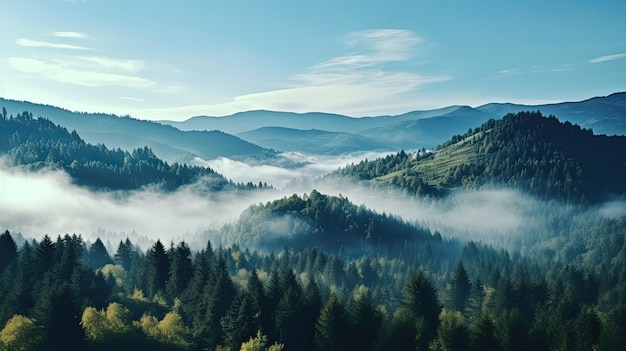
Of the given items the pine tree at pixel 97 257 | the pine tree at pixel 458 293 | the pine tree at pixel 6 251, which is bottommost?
the pine tree at pixel 458 293

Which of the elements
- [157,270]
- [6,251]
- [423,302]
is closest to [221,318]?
[157,270]

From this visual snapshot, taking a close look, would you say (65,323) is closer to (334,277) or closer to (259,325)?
(259,325)

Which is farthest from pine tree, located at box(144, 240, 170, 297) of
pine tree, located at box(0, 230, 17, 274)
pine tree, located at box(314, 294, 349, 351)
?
pine tree, located at box(314, 294, 349, 351)

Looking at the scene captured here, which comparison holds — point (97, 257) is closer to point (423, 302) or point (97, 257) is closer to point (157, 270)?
point (157, 270)

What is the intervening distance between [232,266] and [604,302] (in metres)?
103

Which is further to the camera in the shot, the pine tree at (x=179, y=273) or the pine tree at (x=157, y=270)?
the pine tree at (x=157, y=270)

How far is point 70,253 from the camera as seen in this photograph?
101 m

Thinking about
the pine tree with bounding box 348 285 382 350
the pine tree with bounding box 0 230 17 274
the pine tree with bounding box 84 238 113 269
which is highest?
the pine tree with bounding box 0 230 17 274

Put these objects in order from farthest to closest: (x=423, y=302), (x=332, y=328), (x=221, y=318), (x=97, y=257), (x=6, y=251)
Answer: (x=97, y=257)
(x=6, y=251)
(x=423, y=302)
(x=221, y=318)
(x=332, y=328)

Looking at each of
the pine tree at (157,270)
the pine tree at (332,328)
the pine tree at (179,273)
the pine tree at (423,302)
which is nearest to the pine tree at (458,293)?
the pine tree at (423,302)

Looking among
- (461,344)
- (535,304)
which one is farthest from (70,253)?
(535,304)

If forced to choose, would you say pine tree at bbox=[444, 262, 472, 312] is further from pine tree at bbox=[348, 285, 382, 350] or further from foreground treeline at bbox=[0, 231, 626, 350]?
pine tree at bbox=[348, 285, 382, 350]

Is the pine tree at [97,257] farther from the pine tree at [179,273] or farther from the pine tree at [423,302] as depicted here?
the pine tree at [423,302]

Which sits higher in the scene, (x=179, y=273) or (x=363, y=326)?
(x=179, y=273)
